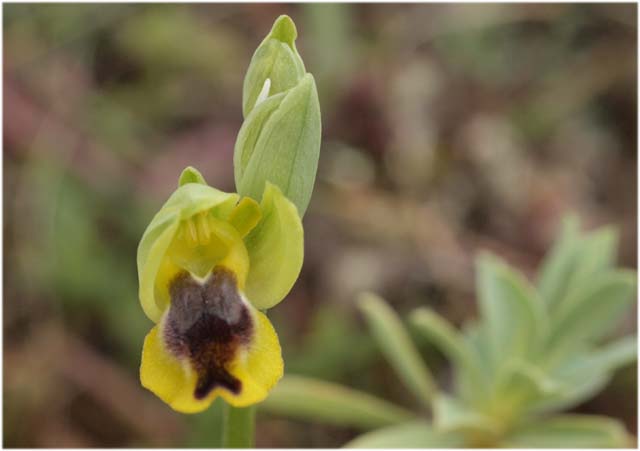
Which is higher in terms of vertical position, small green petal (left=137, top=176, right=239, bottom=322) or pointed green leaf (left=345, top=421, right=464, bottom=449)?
pointed green leaf (left=345, top=421, right=464, bottom=449)

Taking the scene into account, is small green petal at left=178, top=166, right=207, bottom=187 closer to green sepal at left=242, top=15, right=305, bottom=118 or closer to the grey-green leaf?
green sepal at left=242, top=15, right=305, bottom=118

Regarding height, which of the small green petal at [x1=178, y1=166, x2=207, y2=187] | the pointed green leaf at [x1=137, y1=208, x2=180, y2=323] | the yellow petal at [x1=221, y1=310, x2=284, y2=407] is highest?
the small green petal at [x1=178, y1=166, x2=207, y2=187]

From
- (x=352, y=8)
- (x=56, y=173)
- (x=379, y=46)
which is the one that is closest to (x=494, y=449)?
(x=56, y=173)

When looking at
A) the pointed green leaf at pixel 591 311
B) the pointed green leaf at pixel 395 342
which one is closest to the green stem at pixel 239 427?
the pointed green leaf at pixel 395 342

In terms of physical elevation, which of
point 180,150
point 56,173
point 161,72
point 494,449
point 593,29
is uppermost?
point 593,29

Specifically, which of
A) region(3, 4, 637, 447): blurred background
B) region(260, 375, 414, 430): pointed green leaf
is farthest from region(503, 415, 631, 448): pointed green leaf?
region(3, 4, 637, 447): blurred background

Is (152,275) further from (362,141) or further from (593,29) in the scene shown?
(593,29)

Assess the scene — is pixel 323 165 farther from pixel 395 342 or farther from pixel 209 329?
pixel 209 329
